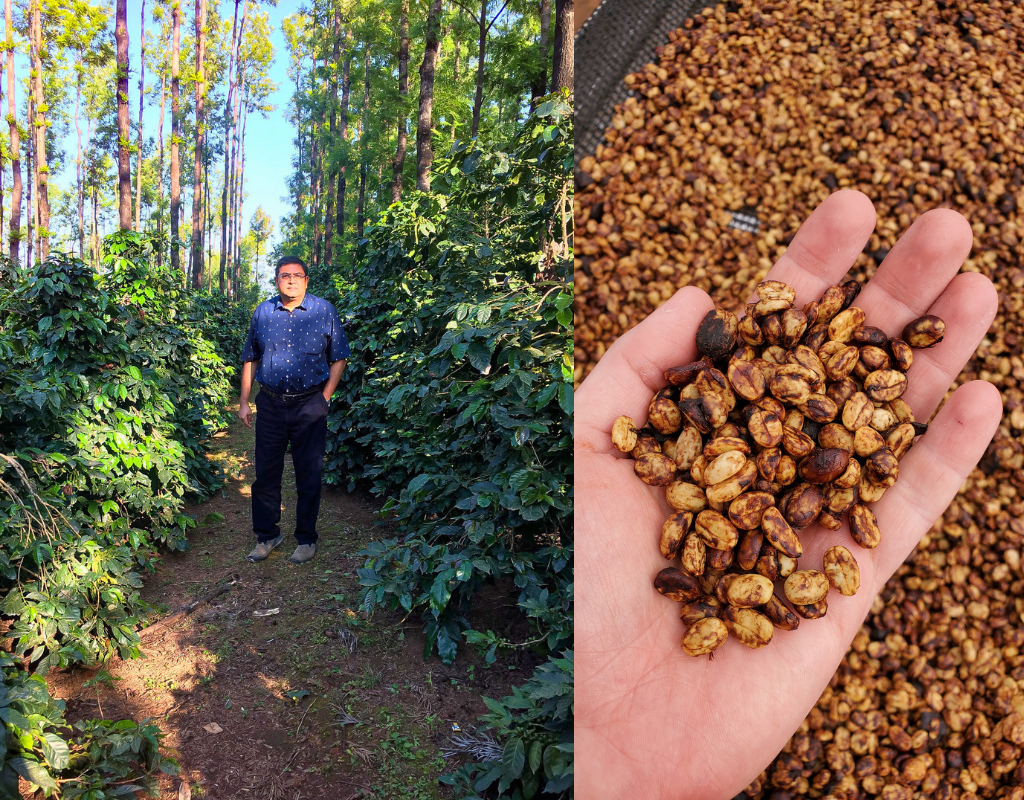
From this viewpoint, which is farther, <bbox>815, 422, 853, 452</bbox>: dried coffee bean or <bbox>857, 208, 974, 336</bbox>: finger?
<bbox>857, 208, 974, 336</bbox>: finger

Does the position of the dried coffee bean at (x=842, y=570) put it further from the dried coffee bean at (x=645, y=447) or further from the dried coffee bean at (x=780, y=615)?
the dried coffee bean at (x=645, y=447)

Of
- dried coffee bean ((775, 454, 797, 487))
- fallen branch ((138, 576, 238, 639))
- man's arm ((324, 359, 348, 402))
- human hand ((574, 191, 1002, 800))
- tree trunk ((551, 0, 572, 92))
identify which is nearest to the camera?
human hand ((574, 191, 1002, 800))

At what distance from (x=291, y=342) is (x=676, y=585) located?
7.09ft

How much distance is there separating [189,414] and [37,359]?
3.71ft

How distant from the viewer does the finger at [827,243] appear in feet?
4.56

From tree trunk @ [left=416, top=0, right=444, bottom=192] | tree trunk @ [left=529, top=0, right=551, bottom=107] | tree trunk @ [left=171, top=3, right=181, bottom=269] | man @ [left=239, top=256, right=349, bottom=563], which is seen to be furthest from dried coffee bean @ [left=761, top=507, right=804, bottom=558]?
tree trunk @ [left=171, top=3, right=181, bottom=269]

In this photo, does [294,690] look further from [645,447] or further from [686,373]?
[686,373]

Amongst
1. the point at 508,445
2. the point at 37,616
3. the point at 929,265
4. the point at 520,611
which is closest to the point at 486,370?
the point at 508,445

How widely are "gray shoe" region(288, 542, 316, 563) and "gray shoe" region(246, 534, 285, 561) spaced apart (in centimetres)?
12

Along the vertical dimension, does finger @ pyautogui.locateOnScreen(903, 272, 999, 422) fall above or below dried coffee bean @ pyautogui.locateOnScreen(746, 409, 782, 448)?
above

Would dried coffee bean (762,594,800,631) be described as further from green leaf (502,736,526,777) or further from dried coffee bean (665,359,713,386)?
green leaf (502,736,526,777)

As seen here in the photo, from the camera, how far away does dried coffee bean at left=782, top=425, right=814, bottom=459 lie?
1155 millimetres

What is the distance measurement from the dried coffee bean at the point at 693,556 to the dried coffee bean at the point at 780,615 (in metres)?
0.11

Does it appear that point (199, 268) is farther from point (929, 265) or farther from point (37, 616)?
point (929, 265)
